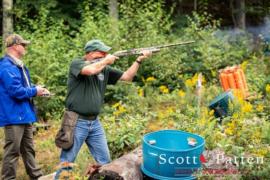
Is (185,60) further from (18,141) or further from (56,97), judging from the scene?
(18,141)

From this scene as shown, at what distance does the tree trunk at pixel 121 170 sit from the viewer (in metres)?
4.80

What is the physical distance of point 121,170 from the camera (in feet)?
15.9

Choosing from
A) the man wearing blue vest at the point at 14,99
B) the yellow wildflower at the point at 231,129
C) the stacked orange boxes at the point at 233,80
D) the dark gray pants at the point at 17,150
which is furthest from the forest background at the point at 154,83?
the man wearing blue vest at the point at 14,99

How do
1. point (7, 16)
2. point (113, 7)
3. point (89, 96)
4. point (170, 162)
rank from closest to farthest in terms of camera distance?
point (170, 162)
point (89, 96)
point (7, 16)
point (113, 7)

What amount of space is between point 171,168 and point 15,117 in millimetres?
1988

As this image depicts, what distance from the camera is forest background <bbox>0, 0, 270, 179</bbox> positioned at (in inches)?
242

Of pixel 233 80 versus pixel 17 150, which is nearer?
pixel 17 150

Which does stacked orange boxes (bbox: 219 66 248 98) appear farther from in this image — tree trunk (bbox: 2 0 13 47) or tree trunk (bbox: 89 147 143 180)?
tree trunk (bbox: 2 0 13 47)

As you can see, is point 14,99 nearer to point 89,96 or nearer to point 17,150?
point 17,150

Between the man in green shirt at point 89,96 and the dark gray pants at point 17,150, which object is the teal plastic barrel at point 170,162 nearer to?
the man in green shirt at point 89,96

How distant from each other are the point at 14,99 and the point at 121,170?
1587 mm

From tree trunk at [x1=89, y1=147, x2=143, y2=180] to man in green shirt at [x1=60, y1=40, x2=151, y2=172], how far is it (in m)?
0.35

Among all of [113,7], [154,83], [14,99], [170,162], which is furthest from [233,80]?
[113,7]

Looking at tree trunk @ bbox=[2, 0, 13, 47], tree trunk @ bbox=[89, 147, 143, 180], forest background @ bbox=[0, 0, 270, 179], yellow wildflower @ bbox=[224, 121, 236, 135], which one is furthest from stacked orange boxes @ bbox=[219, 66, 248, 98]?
tree trunk @ bbox=[2, 0, 13, 47]
